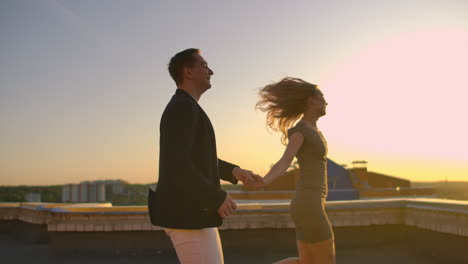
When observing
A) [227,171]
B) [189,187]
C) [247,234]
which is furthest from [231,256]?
[189,187]

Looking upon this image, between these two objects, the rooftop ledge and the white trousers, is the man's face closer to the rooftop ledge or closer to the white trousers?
the white trousers

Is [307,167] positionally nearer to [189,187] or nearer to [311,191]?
[311,191]

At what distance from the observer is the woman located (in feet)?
11.1

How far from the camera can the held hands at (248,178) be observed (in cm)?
335

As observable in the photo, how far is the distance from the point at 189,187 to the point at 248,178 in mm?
1009

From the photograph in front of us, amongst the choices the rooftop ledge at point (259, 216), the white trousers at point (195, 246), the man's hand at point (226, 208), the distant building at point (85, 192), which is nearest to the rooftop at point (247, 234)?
the rooftop ledge at point (259, 216)

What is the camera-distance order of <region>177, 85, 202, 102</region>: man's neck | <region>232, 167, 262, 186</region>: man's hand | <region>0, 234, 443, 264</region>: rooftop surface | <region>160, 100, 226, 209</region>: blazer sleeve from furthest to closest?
1. <region>0, 234, 443, 264</region>: rooftop surface
2. <region>232, 167, 262, 186</region>: man's hand
3. <region>177, 85, 202, 102</region>: man's neck
4. <region>160, 100, 226, 209</region>: blazer sleeve

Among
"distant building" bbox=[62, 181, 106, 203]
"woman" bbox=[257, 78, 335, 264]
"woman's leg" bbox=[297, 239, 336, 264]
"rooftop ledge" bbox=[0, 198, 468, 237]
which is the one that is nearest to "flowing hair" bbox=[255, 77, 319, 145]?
"woman" bbox=[257, 78, 335, 264]

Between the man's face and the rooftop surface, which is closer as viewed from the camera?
the man's face

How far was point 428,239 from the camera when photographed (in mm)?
6633

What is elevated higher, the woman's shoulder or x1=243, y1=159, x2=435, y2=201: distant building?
the woman's shoulder

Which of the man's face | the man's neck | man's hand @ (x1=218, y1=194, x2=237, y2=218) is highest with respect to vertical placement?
the man's face

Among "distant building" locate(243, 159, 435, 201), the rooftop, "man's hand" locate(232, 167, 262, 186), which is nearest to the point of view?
"man's hand" locate(232, 167, 262, 186)

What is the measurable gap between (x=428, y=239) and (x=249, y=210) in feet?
9.60
